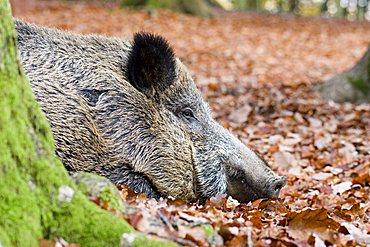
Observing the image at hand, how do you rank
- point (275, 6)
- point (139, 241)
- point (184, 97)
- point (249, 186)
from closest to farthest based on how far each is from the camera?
point (139, 241) → point (249, 186) → point (184, 97) → point (275, 6)

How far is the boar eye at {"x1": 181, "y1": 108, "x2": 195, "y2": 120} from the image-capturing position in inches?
234

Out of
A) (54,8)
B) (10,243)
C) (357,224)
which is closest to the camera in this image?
(10,243)

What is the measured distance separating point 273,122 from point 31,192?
24.7 feet

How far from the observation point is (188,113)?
19.6 feet

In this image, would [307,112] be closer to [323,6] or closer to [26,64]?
[26,64]

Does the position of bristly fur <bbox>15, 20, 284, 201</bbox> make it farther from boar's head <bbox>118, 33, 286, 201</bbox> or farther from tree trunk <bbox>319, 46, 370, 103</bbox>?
tree trunk <bbox>319, 46, 370, 103</bbox>

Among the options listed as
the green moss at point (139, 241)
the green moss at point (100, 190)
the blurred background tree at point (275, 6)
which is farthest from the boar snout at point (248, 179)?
the blurred background tree at point (275, 6)

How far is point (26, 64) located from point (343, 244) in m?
2.92

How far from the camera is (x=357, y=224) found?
15.2 ft

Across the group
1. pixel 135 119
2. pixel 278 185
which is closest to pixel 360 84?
pixel 278 185

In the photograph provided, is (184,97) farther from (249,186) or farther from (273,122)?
(273,122)

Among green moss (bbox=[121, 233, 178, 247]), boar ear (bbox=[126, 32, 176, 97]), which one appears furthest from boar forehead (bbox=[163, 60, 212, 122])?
green moss (bbox=[121, 233, 178, 247])

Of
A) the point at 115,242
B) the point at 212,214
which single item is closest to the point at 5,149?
the point at 115,242

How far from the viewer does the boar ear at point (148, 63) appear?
5.57m
